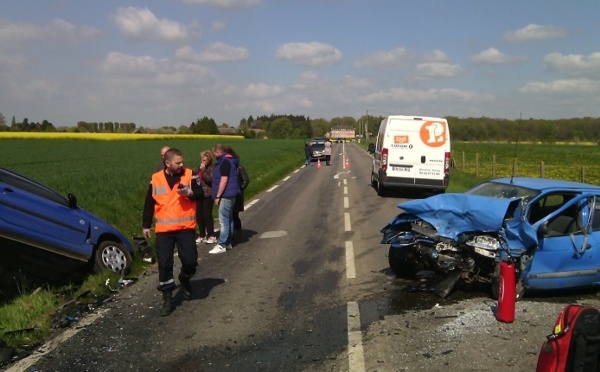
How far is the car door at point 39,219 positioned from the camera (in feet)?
19.7

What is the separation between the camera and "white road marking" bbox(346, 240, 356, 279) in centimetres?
766

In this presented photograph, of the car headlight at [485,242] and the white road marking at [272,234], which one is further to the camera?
the white road marking at [272,234]

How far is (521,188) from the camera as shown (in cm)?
711

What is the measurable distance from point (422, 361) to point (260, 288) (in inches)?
114

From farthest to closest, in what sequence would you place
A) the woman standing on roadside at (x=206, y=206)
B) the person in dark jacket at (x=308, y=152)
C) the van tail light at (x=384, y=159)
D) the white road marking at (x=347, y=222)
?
the person in dark jacket at (x=308, y=152) < the van tail light at (x=384, y=159) < the white road marking at (x=347, y=222) < the woman standing on roadside at (x=206, y=206)

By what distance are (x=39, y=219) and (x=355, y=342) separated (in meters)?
4.04

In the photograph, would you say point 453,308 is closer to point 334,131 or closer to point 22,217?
point 22,217

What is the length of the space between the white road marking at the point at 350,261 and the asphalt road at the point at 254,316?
2cm

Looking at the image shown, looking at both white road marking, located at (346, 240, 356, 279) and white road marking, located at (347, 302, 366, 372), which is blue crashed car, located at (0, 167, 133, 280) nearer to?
white road marking, located at (346, 240, 356, 279)

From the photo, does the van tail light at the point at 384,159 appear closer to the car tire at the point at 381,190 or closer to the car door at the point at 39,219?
the car tire at the point at 381,190

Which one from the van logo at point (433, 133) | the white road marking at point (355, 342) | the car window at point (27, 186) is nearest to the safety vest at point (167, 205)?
the car window at point (27, 186)

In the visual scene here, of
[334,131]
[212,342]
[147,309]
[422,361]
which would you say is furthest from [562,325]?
[334,131]

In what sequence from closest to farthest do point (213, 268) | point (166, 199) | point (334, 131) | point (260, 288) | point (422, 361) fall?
point (422, 361)
point (166, 199)
point (260, 288)
point (213, 268)
point (334, 131)

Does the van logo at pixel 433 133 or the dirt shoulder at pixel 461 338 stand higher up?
the van logo at pixel 433 133
